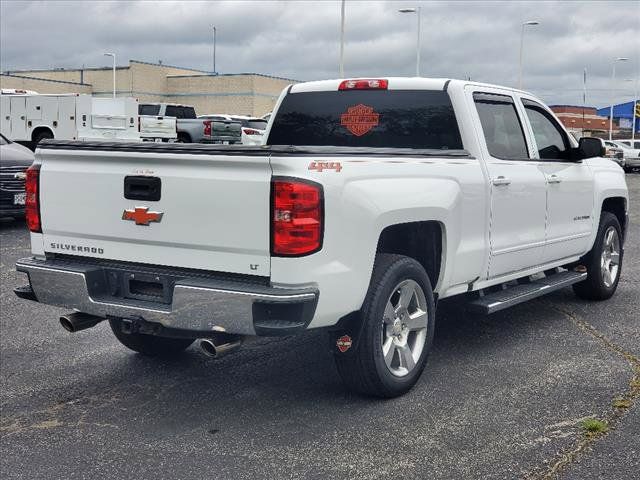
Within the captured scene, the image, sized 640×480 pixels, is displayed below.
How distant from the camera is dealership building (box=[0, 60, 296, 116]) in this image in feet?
212

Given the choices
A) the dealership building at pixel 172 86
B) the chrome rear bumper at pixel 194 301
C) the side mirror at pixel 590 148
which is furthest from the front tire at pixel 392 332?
the dealership building at pixel 172 86

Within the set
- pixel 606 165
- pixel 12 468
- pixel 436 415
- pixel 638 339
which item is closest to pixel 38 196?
pixel 12 468

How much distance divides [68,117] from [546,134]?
81.0 ft

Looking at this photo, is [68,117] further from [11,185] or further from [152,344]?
[152,344]

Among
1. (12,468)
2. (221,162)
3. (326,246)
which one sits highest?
(221,162)

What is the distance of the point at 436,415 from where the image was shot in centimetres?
498

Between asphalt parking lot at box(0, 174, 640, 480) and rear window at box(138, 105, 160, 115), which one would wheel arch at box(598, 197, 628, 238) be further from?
rear window at box(138, 105, 160, 115)

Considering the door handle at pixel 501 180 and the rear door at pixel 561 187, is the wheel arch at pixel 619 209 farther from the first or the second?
the door handle at pixel 501 180

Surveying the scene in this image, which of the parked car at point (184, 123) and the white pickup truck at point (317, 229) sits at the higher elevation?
the parked car at point (184, 123)

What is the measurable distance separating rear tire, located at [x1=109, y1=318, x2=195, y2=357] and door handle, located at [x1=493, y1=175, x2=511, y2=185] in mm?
2378

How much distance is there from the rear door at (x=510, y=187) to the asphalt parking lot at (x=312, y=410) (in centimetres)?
62

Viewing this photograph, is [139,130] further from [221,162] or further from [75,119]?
[221,162]

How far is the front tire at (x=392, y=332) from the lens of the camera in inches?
195

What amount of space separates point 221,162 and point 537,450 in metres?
2.20
